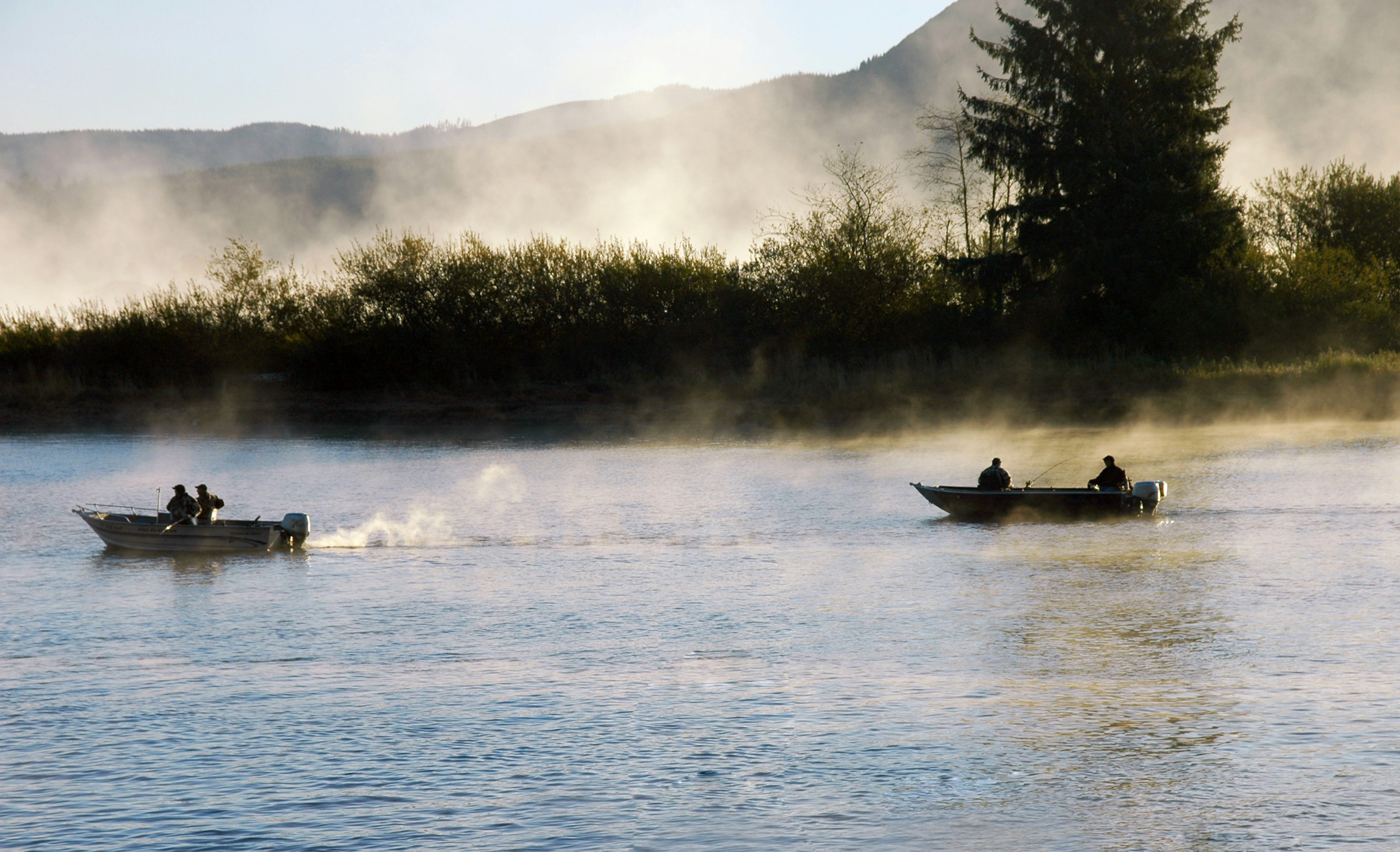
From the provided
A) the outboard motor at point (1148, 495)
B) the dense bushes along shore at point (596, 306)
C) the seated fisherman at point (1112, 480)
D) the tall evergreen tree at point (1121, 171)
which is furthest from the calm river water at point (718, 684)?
the dense bushes along shore at point (596, 306)

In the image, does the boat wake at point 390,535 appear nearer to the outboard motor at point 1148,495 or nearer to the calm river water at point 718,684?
the calm river water at point 718,684

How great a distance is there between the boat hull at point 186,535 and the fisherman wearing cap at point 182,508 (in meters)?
0.13

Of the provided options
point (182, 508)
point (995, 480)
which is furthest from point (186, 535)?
point (995, 480)

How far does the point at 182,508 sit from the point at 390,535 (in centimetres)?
408

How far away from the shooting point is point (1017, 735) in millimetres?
12453

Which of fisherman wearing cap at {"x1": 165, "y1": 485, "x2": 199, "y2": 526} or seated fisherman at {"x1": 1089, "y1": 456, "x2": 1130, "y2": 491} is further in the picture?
seated fisherman at {"x1": 1089, "y1": 456, "x2": 1130, "y2": 491}

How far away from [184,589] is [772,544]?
10465mm

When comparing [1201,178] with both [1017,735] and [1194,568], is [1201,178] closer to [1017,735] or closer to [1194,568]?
[1194,568]

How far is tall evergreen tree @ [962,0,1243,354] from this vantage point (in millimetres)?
52188

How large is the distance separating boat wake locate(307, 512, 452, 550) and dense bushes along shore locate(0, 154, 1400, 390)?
3281 centimetres

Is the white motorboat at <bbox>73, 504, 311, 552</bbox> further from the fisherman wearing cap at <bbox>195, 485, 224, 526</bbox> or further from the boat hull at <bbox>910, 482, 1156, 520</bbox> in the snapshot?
the boat hull at <bbox>910, 482, 1156, 520</bbox>

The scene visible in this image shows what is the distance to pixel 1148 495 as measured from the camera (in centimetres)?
2814

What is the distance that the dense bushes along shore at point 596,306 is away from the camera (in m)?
60.2

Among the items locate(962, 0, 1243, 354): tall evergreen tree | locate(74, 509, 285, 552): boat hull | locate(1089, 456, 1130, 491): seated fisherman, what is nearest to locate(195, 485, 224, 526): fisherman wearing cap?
locate(74, 509, 285, 552): boat hull
